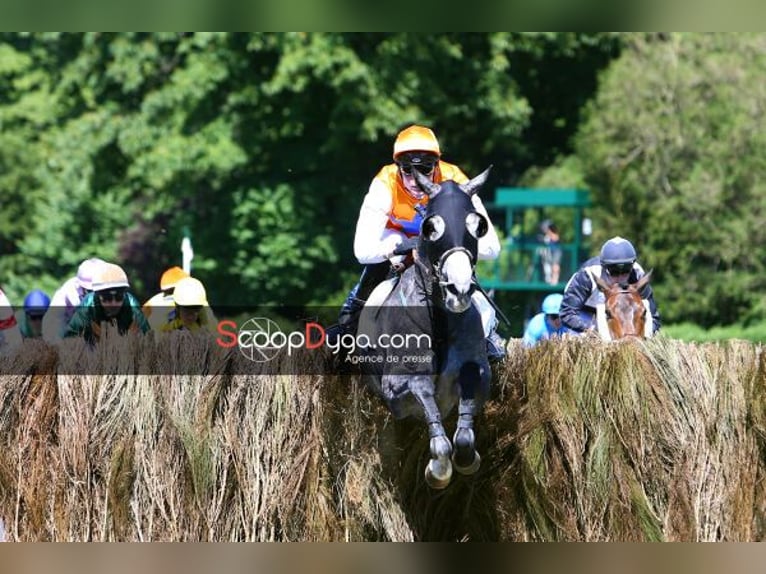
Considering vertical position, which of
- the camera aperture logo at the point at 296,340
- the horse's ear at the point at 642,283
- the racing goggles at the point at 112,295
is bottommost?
the camera aperture logo at the point at 296,340

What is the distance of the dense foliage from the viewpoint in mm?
25875

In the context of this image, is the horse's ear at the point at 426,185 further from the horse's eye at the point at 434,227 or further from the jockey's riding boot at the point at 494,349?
the jockey's riding boot at the point at 494,349

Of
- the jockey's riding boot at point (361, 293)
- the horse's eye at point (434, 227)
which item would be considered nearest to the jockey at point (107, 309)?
the jockey's riding boot at point (361, 293)

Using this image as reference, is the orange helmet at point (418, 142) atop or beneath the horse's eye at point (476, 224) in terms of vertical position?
atop

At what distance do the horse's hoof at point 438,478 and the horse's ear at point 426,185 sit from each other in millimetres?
1512

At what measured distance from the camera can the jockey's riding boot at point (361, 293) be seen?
9.42 metres

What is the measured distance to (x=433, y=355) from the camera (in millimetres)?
8891

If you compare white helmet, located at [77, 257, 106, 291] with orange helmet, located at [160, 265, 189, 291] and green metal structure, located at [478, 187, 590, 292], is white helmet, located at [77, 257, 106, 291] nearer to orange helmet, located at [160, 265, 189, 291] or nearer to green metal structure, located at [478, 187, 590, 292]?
orange helmet, located at [160, 265, 189, 291]

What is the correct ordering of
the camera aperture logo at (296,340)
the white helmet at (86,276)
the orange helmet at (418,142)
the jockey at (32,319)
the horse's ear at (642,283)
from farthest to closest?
1. the jockey at (32,319)
2. the white helmet at (86,276)
3. the horse's ear at (642,283)
4. the orange helmet at (418,142)
5. the camera aperture logo at (296,340)

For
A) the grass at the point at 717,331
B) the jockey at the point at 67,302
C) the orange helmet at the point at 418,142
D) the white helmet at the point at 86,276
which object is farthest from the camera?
the grass at the point at 717,331

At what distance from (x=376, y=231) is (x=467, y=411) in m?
1.30

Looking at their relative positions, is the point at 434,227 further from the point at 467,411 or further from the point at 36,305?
the point at 36,305

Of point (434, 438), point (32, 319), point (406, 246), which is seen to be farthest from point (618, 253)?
point (32, 319)

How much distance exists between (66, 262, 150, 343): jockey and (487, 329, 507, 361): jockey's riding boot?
6.90 feet
